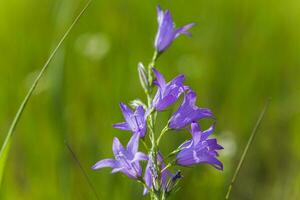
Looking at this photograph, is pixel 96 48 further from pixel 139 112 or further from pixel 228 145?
pixel 139 112

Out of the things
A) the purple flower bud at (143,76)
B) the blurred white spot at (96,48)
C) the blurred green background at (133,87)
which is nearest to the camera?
the purple flower bud at (143,76)

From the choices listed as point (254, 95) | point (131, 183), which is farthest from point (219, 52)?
point (131, 183)

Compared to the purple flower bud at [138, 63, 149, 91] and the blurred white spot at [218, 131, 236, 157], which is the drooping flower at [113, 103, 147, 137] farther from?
the blurred white spot at [218, 131, 236, 157]

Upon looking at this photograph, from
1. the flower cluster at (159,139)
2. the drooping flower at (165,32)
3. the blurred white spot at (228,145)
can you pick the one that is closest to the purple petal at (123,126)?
the flower cluster at (159,139)

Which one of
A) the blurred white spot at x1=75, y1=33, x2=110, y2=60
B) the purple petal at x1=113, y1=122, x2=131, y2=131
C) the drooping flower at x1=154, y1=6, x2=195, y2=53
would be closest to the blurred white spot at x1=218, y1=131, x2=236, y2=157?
the blurred white spot at x1=75, y1=33, x2=110, y2=60

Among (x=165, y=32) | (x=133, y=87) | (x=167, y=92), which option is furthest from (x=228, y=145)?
(x=167, y=92)

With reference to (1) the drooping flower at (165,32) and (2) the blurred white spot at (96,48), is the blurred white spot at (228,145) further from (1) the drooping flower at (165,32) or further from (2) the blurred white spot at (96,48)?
(1) the drooping flower at (165,32)
